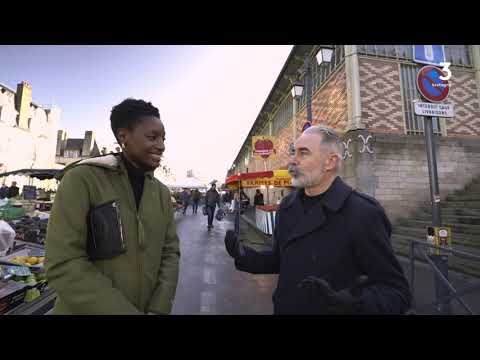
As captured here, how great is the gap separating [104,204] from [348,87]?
33.8ft

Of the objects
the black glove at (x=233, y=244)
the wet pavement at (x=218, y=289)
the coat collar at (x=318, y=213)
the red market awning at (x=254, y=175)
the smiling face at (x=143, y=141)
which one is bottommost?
the wet pavement at (x=218, y=289)

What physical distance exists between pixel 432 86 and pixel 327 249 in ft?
12.8

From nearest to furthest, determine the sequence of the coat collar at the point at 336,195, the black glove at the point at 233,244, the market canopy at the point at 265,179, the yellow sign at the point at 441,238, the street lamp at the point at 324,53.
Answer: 1. the coat collar at the point at 336,195
2. the black glove at the point at 233,244
3. the yellow sign at the point at 441,238
4. the street lamp at the point at 324,53
5. the market canopy at the point at 265,179

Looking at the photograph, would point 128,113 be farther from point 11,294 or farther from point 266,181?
point 266,181

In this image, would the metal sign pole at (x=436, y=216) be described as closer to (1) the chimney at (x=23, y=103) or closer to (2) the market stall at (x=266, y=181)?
(2) the market stall at (x=266, y=181)

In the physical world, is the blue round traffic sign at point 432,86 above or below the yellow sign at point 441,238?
above

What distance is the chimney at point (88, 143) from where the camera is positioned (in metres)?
42.0

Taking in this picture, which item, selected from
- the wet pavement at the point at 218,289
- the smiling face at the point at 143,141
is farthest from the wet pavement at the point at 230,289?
the smiling face at the point at 143,141

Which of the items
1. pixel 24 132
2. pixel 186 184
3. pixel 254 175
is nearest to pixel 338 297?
pixel 254 175

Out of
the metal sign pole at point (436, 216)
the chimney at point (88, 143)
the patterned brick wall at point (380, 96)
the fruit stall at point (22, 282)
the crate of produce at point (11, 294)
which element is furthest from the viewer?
the chimney at point (88, 143)

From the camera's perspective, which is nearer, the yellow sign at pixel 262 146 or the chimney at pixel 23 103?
the yellow sign at pixel 262 146

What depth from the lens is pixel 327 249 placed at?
4.37 ft
